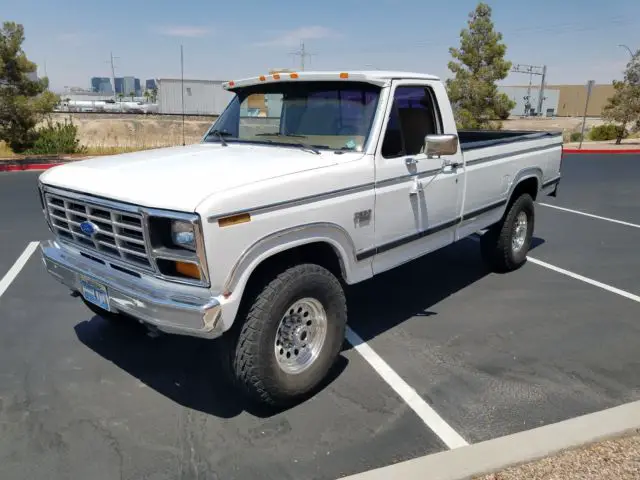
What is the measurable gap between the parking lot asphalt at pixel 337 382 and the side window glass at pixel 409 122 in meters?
1.63

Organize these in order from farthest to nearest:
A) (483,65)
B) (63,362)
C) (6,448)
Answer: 1. (483,65)
2. (63,362)
3. (6,448)

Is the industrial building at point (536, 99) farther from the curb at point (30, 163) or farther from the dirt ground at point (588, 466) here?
the dirt ground at point (588, 466)

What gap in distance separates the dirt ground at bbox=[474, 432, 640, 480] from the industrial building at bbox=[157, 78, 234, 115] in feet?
163

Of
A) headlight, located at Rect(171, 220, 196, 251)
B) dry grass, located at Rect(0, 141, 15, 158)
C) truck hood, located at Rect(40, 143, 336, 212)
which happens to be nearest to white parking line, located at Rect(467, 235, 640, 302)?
truck hood, located at Rect(40, 143, 336, 212)

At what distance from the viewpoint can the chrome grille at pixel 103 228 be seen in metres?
3.13

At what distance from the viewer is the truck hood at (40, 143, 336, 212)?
2990 mm

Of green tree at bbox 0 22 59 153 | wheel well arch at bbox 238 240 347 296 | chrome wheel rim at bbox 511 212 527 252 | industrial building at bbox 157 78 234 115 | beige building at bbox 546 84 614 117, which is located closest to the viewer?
wheel well arch at bbox 238 240 347 296

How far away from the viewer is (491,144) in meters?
5.43

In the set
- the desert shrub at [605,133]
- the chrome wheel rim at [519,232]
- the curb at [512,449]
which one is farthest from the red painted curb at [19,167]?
the desert shrub at [605,133]

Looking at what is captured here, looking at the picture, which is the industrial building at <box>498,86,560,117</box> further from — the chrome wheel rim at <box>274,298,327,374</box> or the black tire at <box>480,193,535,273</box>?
the chrome wheel rim at <box>274,298,327,374</box>

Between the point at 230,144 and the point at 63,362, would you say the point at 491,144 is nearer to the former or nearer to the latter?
the point at 230,144

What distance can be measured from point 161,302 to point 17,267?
423 centimetres

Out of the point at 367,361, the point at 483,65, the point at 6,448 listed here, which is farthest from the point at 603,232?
the point at 483,65

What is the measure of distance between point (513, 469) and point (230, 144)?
10.5ft
